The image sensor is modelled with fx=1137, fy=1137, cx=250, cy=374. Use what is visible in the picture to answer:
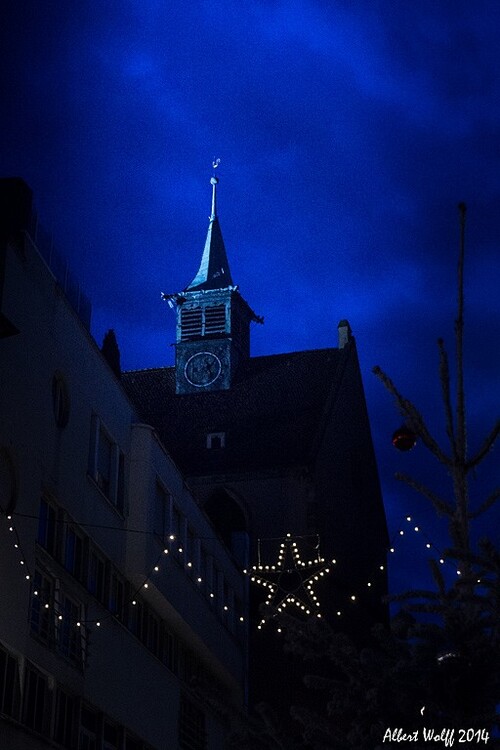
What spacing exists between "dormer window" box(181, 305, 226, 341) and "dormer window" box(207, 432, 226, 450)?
5.70m

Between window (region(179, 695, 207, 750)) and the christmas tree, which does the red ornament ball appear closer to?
the christmas tree

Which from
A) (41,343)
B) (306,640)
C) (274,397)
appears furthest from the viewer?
(274,397)

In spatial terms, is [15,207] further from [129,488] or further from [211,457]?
[211,457]

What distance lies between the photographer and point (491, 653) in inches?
468

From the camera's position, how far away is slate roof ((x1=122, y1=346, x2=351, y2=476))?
4328 cm

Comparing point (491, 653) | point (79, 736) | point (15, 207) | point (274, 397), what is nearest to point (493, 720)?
point (491, 653)

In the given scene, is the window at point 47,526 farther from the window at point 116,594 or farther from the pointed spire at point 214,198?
the pointed spire at point 214,198

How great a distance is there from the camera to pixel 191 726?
31.1 meters

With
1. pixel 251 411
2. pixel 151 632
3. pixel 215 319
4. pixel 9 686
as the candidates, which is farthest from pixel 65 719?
pixel 215 319

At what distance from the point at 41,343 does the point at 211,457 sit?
74.1ft

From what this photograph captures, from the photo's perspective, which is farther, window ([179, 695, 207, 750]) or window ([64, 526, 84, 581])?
window ([179, 695, 207, 750])

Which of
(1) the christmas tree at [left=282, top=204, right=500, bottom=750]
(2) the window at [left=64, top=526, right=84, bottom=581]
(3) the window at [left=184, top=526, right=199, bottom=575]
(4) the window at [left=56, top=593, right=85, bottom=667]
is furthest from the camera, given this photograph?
(3) the window at [left=184, top=526, right=199, bottom=575]

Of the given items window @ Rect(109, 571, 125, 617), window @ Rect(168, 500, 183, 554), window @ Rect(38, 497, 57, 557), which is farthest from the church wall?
window @ Rect(38, 497, 57, 557)

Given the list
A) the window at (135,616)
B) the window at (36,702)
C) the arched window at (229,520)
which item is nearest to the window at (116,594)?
the window at (135,616)
